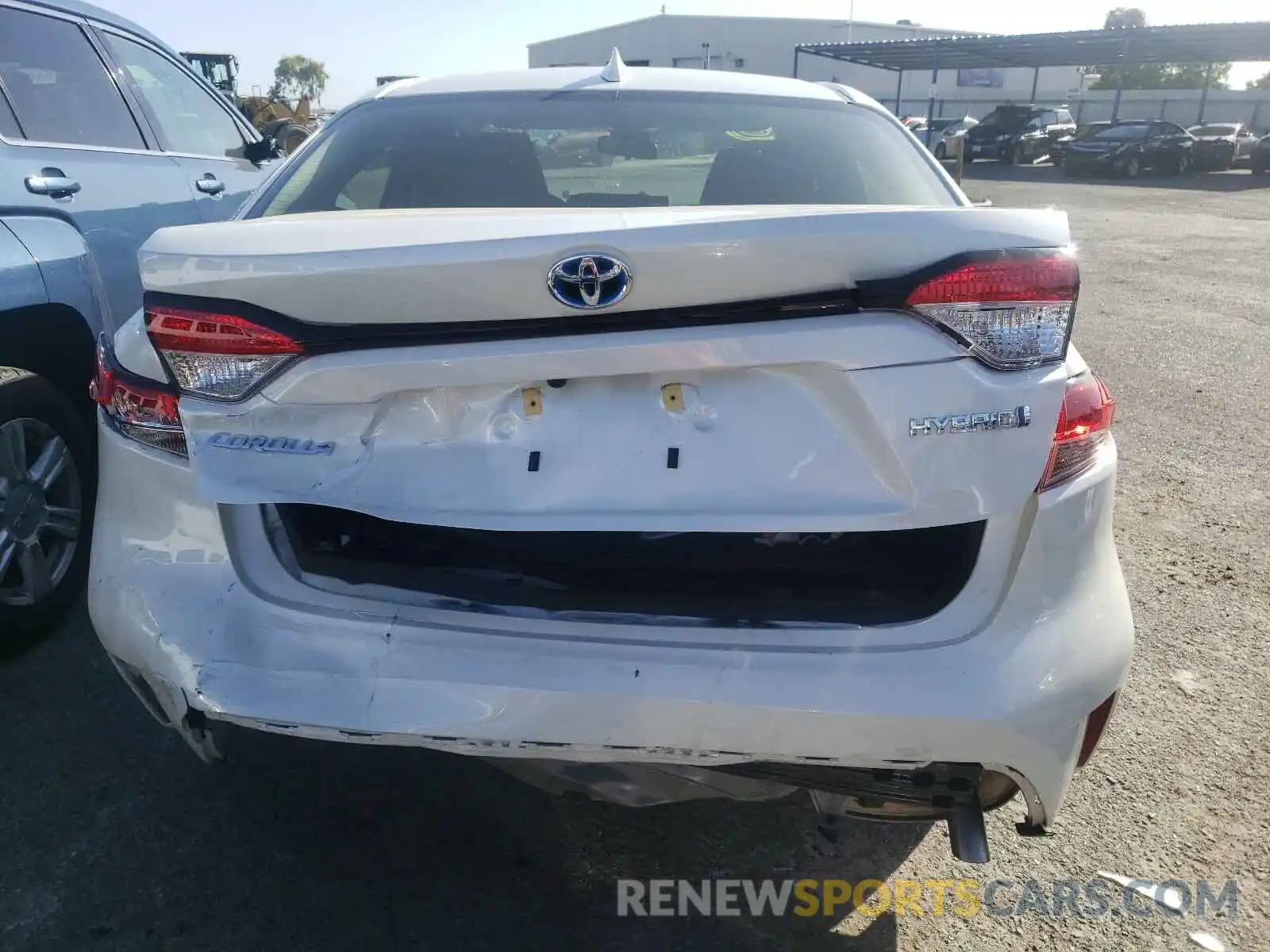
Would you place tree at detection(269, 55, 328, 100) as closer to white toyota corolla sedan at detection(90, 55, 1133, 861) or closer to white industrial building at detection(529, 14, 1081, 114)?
white industrial building at detection(529, 14, 1081, 114)

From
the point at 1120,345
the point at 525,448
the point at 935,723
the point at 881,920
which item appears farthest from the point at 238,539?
the point at 1120,345

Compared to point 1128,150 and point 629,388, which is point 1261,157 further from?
point 629,388

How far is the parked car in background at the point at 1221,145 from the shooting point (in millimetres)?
29875

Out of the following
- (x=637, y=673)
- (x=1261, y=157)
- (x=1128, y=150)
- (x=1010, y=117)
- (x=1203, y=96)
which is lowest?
(x=1261, y=157)

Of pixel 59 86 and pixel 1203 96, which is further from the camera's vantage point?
pixel 1203 96

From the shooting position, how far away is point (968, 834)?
1.75 m

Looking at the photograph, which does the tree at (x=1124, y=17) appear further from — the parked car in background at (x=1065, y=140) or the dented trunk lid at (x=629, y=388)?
the dented trunk lid at (x=629, y=388)

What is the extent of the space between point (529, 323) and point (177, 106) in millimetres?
3638

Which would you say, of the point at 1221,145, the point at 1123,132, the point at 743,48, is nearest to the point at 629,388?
the point at 1123,132

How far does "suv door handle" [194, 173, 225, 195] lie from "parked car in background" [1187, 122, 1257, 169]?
33.0m

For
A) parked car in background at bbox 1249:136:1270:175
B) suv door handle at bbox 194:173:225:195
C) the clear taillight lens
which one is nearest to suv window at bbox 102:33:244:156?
suv door handle at bbox 194:173:225:195

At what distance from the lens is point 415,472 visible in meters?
1.64

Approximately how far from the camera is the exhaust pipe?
172cm

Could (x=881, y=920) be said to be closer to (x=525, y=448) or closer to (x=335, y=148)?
(x=525, y=448)
